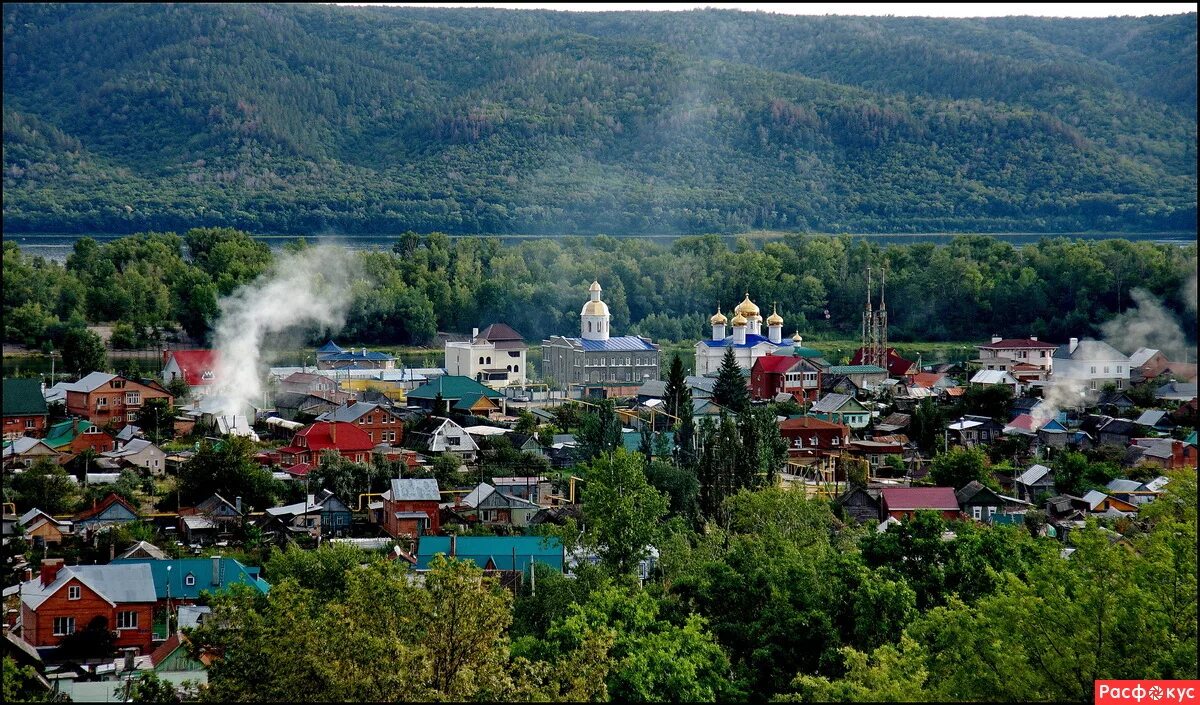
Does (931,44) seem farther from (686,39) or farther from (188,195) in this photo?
(188,195)

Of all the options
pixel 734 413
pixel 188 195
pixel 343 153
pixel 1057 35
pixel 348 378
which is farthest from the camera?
pixel 1057 35

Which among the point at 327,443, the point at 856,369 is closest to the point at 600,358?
the point at 856,369

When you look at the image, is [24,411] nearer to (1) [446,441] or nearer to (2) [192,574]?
(1) [446,441]

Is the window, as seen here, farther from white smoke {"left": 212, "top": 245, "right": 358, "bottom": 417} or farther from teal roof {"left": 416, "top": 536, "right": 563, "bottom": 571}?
white smoke {"left": 212, "top": 245, "right": 358, "bottom": 417}

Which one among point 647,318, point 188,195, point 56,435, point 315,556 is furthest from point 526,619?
point 188,195

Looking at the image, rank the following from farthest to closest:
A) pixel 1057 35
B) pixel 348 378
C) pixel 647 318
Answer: pixel 1057 35 < pixel 647 318 < pixel 348 378

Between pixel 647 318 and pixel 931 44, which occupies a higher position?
pixel 931 44

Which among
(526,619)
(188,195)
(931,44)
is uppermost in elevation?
(931,44)
